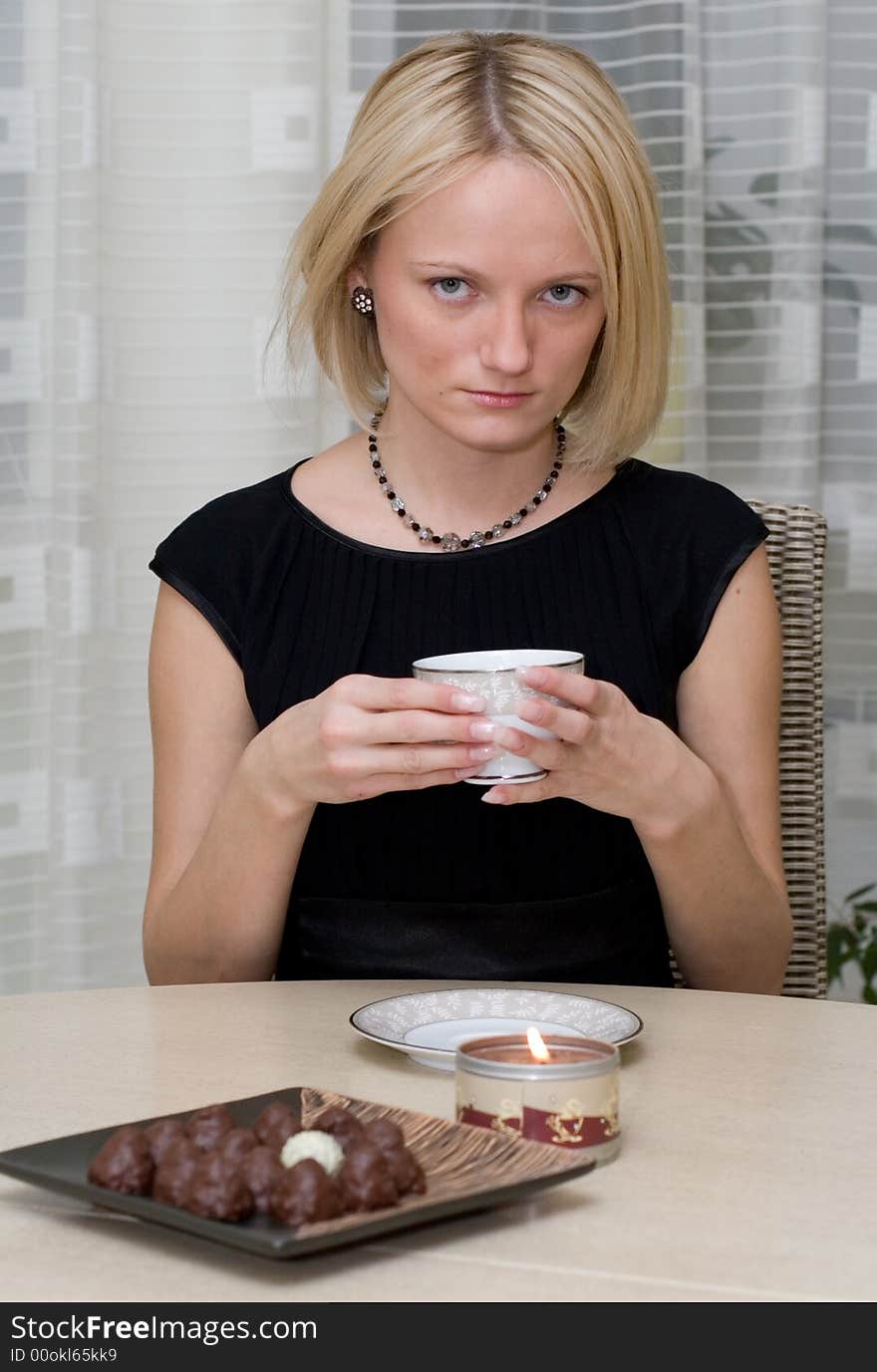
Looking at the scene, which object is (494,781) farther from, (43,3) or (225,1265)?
(43,3)

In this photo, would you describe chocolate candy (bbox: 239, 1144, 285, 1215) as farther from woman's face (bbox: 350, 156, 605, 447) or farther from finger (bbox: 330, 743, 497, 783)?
woman's face (bbox: 350, 156, 605, 447)

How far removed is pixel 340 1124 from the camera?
702 mm

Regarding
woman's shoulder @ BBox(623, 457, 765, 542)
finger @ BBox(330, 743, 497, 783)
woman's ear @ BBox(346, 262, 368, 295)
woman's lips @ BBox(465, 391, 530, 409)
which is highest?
woman's ear @ BBox(346, 262, 368, 295)

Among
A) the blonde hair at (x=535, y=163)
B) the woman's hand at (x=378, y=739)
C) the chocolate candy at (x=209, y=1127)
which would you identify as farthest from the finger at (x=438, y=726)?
the blonde hair at (x=535, y=163)

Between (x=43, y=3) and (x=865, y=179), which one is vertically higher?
(x=43, y=3)

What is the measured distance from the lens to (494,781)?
41.6 inches

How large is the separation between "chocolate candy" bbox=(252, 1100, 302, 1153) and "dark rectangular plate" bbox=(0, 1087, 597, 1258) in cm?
2

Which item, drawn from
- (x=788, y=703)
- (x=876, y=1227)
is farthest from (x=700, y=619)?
(x=876, y=1227)

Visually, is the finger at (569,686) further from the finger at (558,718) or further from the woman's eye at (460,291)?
the woman's eye at (460,291)

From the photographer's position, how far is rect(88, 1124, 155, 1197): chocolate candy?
674 mm

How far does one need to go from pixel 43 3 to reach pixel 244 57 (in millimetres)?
255

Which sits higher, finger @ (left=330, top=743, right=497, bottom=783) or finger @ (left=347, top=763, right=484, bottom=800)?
finger @ (left=330, top=743, right=497, bottom=783)

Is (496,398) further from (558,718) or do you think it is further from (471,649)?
(558,718)

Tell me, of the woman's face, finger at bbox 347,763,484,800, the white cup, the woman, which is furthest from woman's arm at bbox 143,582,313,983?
the woman's face
